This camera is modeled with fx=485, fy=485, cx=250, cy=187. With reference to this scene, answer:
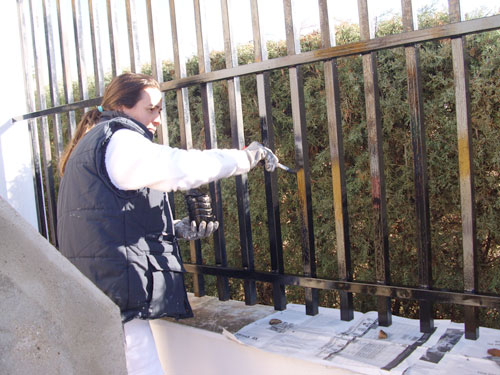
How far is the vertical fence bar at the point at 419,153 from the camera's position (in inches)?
79.6

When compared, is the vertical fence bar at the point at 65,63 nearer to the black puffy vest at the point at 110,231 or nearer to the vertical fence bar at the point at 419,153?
the black puffy vest at the point at 110,231

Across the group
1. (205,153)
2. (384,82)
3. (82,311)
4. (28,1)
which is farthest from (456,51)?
(28,1)

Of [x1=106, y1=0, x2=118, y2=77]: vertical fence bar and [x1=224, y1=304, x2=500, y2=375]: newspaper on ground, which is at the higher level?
[x1=106, y1=0, x2=118, y2=77]: vertical fence bar

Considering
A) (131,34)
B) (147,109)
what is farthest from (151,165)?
(131,34)

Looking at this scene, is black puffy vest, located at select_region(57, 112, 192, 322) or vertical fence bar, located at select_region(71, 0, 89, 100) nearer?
black puffy vest, located at select_region(57, 112, 192, 322)

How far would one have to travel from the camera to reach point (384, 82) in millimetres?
3234

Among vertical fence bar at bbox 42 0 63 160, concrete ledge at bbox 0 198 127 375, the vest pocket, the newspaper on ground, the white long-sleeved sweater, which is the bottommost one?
the newspaper on ground

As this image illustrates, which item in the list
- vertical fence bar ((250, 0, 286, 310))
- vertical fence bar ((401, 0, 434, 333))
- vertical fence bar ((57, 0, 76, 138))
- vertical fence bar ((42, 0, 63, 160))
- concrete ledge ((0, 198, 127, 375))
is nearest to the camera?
concrete ledge ((0, 198, 127, 375))

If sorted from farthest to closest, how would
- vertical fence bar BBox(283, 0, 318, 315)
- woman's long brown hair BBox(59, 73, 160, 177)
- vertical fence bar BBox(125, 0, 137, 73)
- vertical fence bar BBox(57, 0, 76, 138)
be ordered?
vertical fence bar BBox(57, 0, 76, 138) < vertical fence bar BBox(125, 0, 137, 73) < vertical fence bar BBox(283, 0, 318, 315) < woman's long brown hair BBox(59, 73, 160, 177)

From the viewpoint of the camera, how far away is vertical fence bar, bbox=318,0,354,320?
2.22 metres

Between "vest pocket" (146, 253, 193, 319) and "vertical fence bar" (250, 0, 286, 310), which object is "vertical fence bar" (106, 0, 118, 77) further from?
"vest pocket" (146, 253, 193, 319)

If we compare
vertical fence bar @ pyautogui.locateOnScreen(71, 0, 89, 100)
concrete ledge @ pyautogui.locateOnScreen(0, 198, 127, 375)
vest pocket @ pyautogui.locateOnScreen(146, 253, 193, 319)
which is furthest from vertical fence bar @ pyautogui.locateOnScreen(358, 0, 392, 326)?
vertical fence bar @ pyautogui.locateOnScreen(71, 0, 89, 100)

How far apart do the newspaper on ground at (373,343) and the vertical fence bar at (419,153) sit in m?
0.17

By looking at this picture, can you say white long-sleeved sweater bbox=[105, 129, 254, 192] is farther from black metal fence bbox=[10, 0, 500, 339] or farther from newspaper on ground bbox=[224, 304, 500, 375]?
newspaper on ground bbox=[224, 304, 500, 375]
